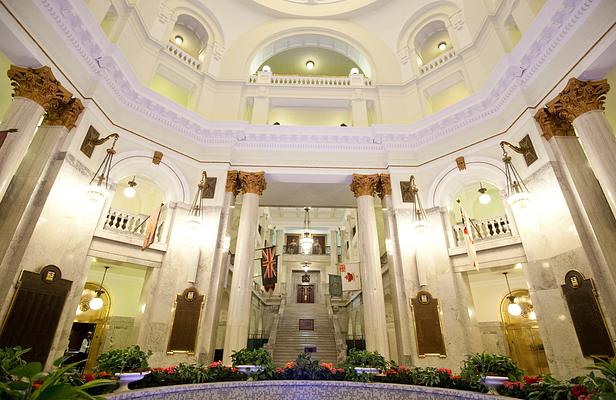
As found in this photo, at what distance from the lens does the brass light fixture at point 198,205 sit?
9.63m

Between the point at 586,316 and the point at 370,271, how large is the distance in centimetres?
525

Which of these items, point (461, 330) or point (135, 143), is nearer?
point (461, 330)

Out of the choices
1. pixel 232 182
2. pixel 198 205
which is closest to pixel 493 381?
pixel 198 205

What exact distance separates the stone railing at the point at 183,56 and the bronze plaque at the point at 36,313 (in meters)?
8.74

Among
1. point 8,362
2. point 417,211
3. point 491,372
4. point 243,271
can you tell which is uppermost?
point 417,211

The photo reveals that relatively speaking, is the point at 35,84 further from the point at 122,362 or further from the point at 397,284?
the point at 397,284

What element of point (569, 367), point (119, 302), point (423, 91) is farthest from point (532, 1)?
point (119, 302)

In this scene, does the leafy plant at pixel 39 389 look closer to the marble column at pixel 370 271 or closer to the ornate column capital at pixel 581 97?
the marble column at pixel 370 271

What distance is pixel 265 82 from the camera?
Answer: 13.4 metres

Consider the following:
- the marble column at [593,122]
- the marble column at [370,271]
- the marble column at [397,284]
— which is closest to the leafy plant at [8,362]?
the marble column at [370,271]

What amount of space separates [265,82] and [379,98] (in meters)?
4.92

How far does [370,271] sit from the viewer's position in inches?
400

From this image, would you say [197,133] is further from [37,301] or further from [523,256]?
[523,256]

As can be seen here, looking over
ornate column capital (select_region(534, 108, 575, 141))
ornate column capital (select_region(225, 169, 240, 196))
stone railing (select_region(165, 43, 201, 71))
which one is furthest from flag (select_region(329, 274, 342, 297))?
ornate column capital (select_region(534, 108, 575, 141))
